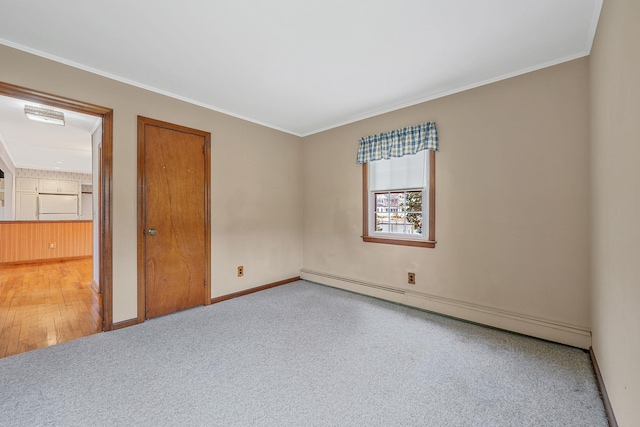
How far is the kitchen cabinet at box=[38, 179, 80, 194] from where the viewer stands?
27.6 ft

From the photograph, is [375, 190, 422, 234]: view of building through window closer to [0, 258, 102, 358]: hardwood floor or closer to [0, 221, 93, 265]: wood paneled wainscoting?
[0, 258, 102, 358]: hardwood floor

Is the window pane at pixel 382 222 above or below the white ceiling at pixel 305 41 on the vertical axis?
below

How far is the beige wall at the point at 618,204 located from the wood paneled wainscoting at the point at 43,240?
9.07 metres

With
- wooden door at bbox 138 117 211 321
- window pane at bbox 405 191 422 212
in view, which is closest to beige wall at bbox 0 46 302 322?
wooden door at bbox 138 117 211 321

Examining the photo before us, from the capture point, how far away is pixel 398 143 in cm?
333

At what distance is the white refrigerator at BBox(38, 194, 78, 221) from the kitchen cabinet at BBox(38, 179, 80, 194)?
13 centimetres

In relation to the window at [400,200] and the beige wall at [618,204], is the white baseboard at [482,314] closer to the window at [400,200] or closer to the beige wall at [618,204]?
the beige wall at [618,204]

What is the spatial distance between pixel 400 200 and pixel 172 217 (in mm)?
2752

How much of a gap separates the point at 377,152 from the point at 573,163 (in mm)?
1908

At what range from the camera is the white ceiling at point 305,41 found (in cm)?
179

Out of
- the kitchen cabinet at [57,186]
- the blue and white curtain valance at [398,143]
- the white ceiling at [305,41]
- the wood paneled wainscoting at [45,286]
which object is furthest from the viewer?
the kitchen cabinet at [57,186]

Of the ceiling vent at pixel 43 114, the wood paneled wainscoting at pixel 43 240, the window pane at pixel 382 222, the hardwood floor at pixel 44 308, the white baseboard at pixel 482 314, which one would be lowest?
the hardwood floor at pixel 44 308

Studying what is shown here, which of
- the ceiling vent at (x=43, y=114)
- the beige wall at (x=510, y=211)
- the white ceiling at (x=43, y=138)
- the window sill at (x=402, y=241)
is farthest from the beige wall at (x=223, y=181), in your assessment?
the beige wall at (x=510, y=211)

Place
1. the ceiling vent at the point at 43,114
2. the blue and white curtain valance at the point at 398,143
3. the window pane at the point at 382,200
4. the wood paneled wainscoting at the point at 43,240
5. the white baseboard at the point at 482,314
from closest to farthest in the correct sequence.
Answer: the white baseboard at the point at 482,314 → the blue and white curtain valance at the point at 398,143 → the ceiling vent at the point at 43,114 → the window pane at the point at 382,200 → the wood paneled wainscoting at the point at 43,240
